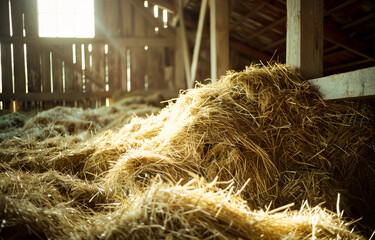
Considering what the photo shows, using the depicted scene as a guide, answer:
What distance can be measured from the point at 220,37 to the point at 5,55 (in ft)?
17.2

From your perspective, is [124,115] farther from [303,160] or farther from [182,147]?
[303,160]

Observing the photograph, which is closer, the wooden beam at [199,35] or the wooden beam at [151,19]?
the wooden beam at [199,35]

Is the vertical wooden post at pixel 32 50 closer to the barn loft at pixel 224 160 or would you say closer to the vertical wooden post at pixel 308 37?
the barn loft at pixel 224 160

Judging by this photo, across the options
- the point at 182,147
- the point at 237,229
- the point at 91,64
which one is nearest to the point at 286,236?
the point at 237,229

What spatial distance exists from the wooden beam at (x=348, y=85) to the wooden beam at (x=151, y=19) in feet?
16.7

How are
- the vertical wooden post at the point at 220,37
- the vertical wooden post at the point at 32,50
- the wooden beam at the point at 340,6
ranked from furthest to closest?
the vertical wooden post at the point at 32,50 < the wooden beam at the point at 340,6 < the vertical wooden post at the point at 220,37

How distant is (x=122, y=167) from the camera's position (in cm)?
179

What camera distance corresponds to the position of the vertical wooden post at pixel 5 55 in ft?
20.1

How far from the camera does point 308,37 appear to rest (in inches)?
81.4

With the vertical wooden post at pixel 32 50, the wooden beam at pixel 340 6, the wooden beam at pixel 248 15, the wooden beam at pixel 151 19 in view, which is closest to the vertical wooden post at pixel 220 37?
the wooden beam at pixel 248 15

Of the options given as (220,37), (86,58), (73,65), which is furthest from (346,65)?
(73,65)

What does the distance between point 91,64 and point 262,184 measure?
226 inches

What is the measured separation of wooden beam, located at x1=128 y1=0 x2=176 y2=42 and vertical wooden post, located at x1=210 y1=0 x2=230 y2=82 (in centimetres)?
330

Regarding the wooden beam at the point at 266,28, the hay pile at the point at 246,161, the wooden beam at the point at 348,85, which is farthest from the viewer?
the wooden beam at the point at 266,28
